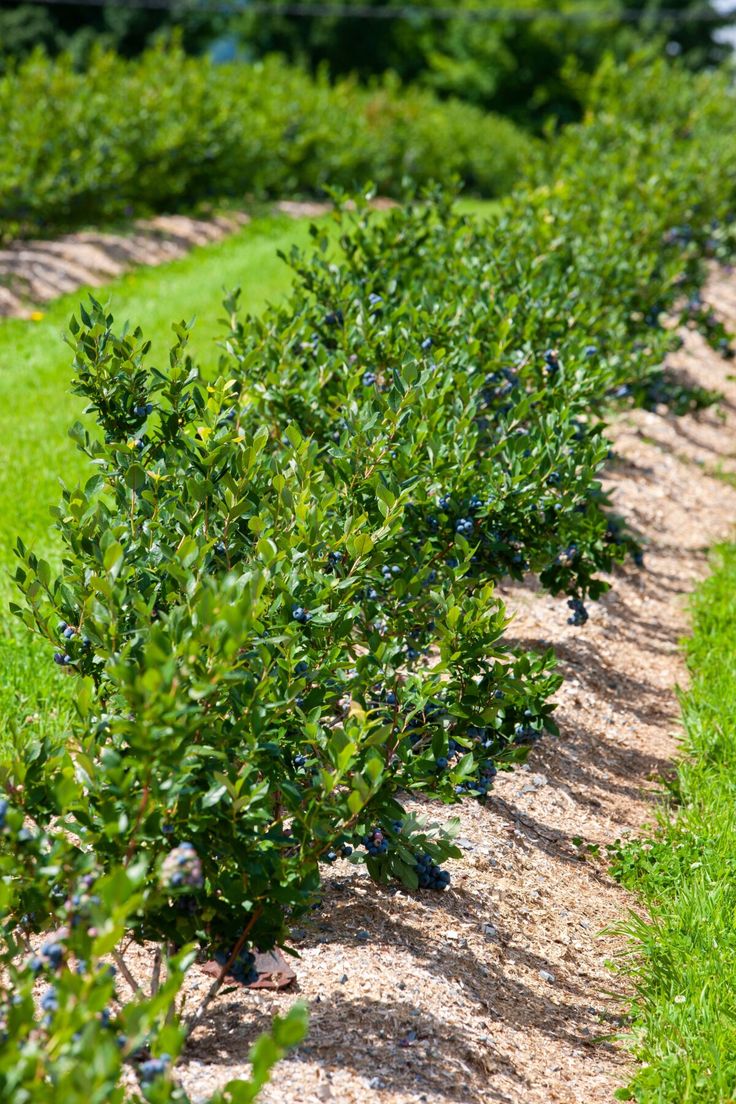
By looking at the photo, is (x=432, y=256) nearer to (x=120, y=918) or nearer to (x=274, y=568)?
(x=274, y=568)

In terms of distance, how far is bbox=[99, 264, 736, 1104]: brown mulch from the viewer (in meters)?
2.58

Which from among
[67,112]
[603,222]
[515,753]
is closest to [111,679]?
[515,753]

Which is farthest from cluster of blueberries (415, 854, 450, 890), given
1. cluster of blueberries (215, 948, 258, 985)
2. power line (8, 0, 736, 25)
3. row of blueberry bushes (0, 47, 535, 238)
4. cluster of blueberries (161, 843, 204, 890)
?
power line (8, 0, 736, 25)

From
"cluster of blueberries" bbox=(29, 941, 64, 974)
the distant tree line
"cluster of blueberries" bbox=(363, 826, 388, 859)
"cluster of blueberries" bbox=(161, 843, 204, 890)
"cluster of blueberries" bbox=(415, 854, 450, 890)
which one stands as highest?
the distant tree line

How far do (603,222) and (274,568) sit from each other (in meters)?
5.77

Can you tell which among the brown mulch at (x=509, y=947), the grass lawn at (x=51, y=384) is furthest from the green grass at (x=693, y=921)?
the grass lawn at (x=51, y=384)

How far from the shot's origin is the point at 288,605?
2.61m

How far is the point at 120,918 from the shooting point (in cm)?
173

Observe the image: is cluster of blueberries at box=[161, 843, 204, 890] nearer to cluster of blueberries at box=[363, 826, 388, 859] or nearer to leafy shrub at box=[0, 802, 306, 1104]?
leafy shrub at box=[0, 802, 306, 1104]

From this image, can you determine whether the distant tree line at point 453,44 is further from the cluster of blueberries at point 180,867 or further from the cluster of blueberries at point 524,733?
the cluster of blueberries at point 180,867

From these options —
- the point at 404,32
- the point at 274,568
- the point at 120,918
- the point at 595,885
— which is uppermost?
the point at 404,32

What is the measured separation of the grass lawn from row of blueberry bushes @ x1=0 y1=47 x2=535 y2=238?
0.94 metres

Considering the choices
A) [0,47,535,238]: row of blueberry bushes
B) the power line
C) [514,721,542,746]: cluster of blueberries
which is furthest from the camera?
the power line

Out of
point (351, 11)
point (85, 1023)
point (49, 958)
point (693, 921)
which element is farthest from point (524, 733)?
point (351, 11)
